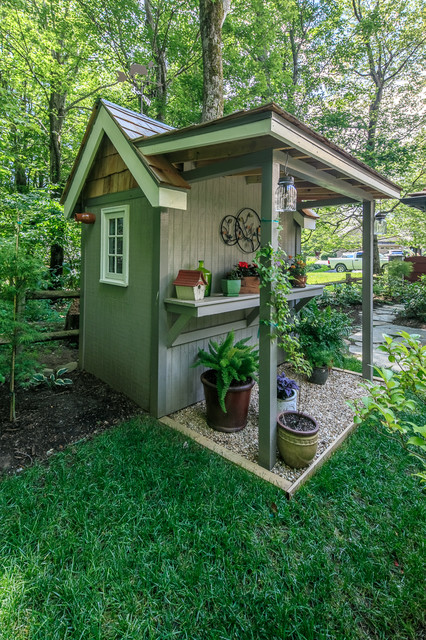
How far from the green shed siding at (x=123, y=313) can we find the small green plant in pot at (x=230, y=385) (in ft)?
2.32

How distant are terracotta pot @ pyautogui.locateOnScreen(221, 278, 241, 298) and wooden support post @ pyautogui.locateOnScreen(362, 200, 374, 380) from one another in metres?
1.88

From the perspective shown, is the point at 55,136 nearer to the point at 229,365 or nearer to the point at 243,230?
the point at 243,230

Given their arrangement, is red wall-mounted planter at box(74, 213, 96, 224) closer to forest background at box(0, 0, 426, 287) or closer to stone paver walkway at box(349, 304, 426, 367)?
forest background at box(0, 0, 426, 287)

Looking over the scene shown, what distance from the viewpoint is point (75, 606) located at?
1454mm

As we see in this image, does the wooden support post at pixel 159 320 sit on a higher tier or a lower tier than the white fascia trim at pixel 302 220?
lower

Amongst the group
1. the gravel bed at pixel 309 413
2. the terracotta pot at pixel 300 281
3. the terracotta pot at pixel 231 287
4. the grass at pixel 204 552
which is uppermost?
the terracotta pot at pixel 300 281

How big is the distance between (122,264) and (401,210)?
10.1 m

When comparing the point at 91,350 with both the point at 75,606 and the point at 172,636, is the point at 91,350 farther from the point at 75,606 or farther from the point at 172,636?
the point at 172,636

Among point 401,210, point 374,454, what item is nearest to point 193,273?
point 374,454

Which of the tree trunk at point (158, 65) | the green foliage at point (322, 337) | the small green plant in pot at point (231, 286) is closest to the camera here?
the small green plant in pot at point (231, 286)

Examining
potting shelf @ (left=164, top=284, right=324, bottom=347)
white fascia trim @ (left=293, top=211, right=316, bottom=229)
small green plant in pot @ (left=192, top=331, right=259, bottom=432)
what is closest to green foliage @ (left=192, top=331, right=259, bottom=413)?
small green plant in pot @ (left=192, top=331, right=259, bottom=432)

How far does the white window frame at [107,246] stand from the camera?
138 inches

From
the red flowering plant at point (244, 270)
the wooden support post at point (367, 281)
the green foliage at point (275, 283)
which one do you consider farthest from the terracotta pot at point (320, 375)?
the green foliage at point (275, 283)

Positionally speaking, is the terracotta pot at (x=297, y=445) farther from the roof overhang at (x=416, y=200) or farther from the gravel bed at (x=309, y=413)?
the roof overhang at (x=416, y=200)
